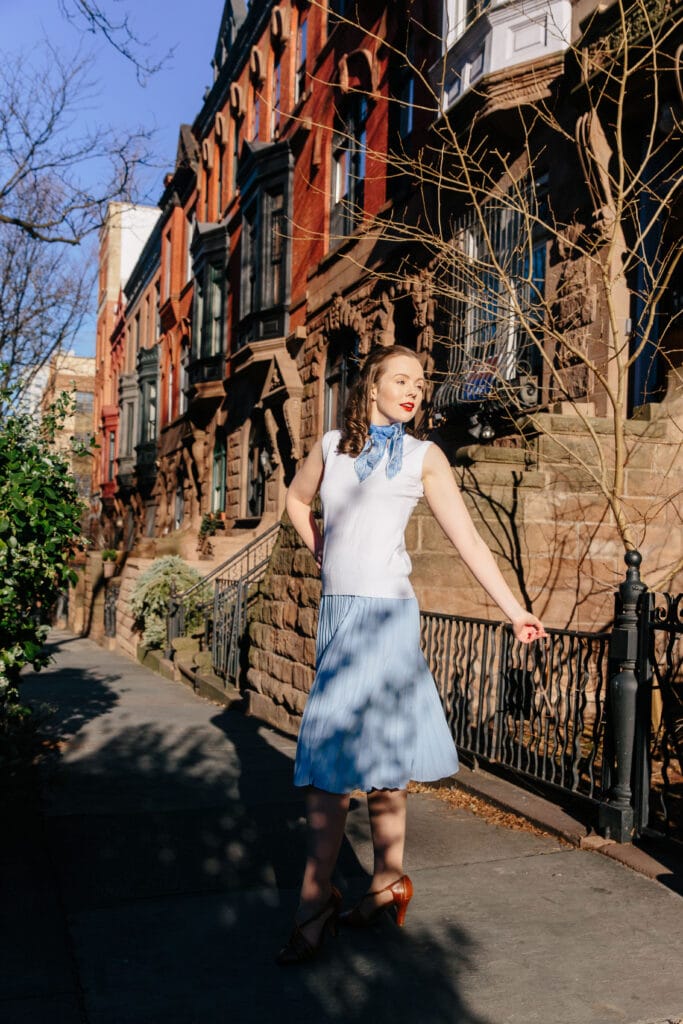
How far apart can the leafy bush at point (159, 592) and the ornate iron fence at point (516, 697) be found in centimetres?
1073

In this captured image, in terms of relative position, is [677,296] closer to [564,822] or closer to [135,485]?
[564,822]

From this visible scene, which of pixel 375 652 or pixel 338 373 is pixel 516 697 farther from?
pixel 338 373

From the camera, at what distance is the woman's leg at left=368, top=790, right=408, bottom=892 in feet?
11.3

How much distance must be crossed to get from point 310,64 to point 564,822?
1893cm

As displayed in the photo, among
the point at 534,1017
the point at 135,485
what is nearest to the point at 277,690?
the point at 534,1017

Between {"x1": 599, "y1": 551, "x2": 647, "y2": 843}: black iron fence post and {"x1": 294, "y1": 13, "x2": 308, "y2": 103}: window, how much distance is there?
19.3m

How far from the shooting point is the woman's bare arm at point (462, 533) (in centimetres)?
339

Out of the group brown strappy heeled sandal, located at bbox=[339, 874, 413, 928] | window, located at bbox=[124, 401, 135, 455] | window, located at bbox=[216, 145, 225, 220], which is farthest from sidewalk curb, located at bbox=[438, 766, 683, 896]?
window, located at bbox=[124, 401, 135, 455]

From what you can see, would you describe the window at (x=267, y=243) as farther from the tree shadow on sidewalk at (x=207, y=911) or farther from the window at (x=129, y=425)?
the window at (x=129, y=425)

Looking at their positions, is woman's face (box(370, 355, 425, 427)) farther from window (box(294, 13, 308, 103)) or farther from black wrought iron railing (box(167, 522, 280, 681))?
window (box(294, 13, 308, 103))

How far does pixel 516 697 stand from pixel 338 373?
1311 centimetres

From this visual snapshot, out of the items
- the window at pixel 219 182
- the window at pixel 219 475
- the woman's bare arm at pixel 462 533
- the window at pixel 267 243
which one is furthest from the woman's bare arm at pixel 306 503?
the window at pixel 219 182

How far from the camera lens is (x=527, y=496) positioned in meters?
8.16

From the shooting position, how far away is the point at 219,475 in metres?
27.4
